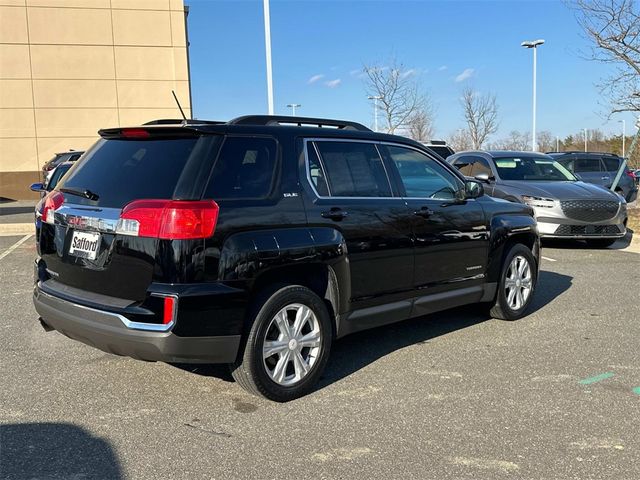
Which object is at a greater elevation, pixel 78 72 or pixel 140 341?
pixel 78 72

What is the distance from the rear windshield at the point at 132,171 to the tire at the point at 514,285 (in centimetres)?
343

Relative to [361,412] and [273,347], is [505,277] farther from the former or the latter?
[273,347]

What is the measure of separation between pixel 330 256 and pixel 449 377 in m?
1.29

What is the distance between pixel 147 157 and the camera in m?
3.72

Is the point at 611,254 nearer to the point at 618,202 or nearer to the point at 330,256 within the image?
the point at 618,202

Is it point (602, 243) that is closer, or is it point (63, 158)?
point (602, 243)

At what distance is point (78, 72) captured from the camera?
80.8 feet

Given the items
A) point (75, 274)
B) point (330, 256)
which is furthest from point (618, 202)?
point (75, 274)

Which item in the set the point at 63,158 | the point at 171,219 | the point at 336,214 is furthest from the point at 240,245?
the point at 63,158

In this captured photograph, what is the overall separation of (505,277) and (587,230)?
4.79 metres

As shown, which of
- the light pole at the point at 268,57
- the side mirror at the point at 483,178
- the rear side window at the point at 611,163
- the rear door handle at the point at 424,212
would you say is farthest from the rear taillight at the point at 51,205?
the rear side window at the point at 611,163

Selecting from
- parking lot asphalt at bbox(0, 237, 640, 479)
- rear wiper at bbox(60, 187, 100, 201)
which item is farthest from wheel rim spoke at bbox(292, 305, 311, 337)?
rear wiper at bbox(60, 187, 100, 201)

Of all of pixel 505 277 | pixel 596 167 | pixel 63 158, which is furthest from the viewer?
pixel 596 167

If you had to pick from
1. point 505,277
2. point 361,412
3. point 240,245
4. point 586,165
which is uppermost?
point 586,165
